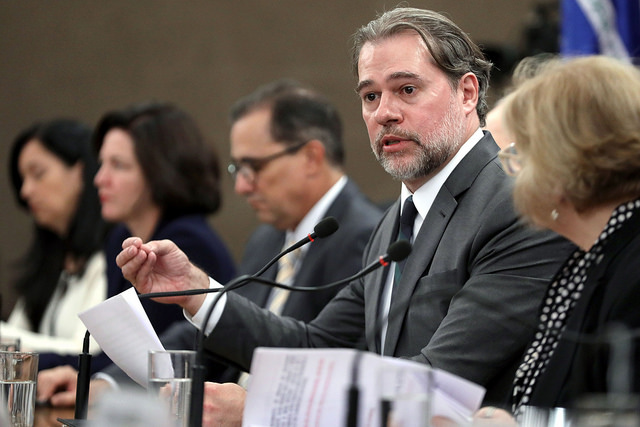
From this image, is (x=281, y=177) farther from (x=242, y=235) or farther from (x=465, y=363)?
(x=242, y=235)

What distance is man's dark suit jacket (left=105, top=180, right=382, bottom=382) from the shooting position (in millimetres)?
3170

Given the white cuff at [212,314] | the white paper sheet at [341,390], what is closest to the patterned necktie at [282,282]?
the white cuff at [212,314]

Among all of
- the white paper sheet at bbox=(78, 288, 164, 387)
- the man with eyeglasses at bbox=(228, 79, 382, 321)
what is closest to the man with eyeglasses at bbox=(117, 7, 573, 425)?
the white paper sheet at bbox=(78, 288, 164, 387)

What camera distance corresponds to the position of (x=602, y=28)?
350 cm

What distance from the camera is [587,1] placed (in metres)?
3.52

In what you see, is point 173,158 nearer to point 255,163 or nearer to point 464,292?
point 255,163

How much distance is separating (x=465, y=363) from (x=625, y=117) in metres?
0.62

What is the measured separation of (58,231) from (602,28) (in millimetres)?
2733

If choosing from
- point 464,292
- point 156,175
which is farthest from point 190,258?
point 464,292

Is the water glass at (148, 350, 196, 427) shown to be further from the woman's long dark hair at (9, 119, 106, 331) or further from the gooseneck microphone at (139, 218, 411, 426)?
the woman's long dark hair at (9, 119, 106, 331)

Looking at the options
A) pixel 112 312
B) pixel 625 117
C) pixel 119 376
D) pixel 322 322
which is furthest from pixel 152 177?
pixel 625 117

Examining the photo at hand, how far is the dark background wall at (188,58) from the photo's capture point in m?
6.10

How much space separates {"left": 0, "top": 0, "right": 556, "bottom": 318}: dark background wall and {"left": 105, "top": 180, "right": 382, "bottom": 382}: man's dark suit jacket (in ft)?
8.51

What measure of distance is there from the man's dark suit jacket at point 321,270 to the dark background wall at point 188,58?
2593 millimetres
